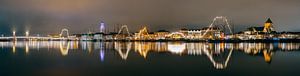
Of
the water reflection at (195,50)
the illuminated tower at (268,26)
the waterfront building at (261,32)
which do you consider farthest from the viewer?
the illuminated tower at (268,26)

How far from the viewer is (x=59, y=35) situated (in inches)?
5822

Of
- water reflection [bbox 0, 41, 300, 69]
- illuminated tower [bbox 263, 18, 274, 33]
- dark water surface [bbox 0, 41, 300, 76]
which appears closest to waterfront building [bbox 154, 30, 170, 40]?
illuminated tower [bbox 263, 18, 274, 33]

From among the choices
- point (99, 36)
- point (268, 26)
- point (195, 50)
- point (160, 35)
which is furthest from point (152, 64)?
point (99, 36)

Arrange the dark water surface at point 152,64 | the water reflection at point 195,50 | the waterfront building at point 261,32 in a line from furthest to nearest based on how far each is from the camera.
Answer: the waterfront building at point 261,32
the water reflection at point 195,50
the dark water surface at point 152,64

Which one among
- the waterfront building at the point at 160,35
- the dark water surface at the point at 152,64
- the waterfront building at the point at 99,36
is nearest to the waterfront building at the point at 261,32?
the waterfront building at the point at 160,35

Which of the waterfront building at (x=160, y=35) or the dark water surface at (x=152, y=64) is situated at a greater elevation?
the waterfront building at (x=160, y=35)

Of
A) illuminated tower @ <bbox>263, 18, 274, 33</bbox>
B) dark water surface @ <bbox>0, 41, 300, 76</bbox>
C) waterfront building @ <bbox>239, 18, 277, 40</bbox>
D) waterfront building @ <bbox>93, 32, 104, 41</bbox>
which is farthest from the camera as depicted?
waterfront building @ <bbox>93, 32, 104, 41</bbox>

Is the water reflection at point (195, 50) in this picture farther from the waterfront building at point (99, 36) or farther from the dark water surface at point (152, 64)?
the waterfront building at point (99, 36)

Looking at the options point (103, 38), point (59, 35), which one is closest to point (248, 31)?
point (103, 38)

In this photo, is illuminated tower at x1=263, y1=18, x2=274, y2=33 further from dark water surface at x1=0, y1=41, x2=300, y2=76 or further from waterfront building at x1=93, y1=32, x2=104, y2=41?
dark water surface at x1=0, y1=41, x2=300, y2=76

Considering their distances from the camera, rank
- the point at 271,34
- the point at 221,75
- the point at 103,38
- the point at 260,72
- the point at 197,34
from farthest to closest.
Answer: the point at 103,38 → the point at 197,34 → the point at 271,34 → the point at 260,72 → the point at 221,75

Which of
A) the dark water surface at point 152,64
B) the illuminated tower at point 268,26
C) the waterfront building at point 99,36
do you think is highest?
the illuminated tower at point 268,26

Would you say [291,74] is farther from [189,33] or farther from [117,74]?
[189,33]

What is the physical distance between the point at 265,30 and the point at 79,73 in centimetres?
11110
